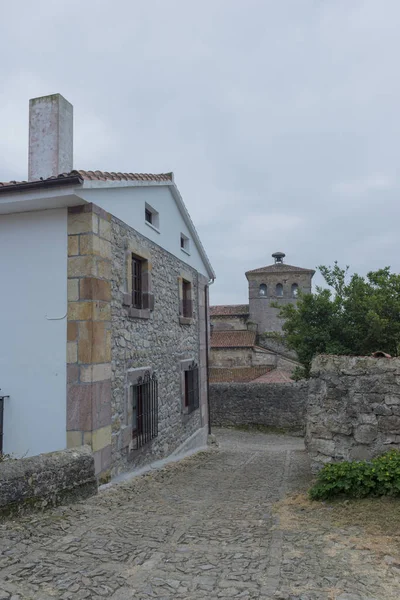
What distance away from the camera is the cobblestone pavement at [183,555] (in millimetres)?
3168

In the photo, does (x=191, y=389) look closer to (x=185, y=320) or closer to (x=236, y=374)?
(x=185, y=320)

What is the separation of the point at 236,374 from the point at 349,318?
9922 millimetres

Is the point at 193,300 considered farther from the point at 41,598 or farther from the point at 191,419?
the point at 41,598

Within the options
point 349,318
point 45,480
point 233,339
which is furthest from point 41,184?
point 233,339

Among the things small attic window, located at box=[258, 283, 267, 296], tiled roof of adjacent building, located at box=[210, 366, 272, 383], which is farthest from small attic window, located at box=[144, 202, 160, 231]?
small attic window, located at box=[258, 283, 267, 296]

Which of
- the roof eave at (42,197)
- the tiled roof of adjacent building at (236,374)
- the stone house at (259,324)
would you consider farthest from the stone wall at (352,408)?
the stone house at (259,324)

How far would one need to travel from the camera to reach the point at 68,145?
7.93 meters

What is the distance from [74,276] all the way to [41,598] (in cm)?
412

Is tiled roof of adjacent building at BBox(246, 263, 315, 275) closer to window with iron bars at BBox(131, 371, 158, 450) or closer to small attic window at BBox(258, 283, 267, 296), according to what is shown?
small attic window at BBox(258, 283, 267, 296)

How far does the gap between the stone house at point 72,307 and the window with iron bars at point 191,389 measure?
2.69 m

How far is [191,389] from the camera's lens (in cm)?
1132

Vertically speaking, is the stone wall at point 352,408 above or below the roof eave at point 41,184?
below

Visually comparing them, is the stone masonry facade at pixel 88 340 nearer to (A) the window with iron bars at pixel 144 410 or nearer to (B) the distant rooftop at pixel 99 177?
(B) the distant rooftop at pixel 99 177

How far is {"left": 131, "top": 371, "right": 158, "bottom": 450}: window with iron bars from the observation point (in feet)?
25.4
